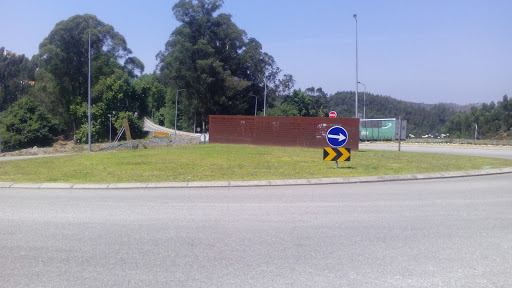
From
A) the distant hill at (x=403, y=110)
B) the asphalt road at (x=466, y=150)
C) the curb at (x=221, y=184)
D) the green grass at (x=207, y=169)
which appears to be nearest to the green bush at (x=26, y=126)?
the green grass at (x=207, y=169)

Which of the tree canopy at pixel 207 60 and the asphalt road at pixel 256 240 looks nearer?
the asphalt road at pixel 256 240

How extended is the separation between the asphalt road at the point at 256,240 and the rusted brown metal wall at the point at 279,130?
1476 cm

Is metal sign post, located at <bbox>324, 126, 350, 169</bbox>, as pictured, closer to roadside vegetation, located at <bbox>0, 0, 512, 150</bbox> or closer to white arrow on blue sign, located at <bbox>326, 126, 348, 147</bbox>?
white arrow on blue sign, located at <bbox>326, 126, 348, 147</bbox>

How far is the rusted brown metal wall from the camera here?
25234mm

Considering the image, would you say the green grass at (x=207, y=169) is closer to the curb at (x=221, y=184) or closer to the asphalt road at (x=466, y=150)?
the curb at (x=221, y=184)

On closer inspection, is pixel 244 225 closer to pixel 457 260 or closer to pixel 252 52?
pixel 457 260

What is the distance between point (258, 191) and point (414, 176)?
575 cm

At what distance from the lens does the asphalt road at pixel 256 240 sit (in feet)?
16.4

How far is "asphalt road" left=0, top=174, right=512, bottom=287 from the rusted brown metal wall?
14.8 metres

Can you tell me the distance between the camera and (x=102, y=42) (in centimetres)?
6047

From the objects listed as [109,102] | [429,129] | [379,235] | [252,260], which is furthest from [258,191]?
[429,129]

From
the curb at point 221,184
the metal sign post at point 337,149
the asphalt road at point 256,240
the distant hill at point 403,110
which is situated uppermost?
the distant hill at point 403,110

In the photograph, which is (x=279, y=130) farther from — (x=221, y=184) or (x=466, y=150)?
(x=221, y=184)

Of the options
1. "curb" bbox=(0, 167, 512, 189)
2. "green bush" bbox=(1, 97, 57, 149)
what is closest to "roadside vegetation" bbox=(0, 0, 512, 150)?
"green bush" bbox=(1, 97, 57, 149)
